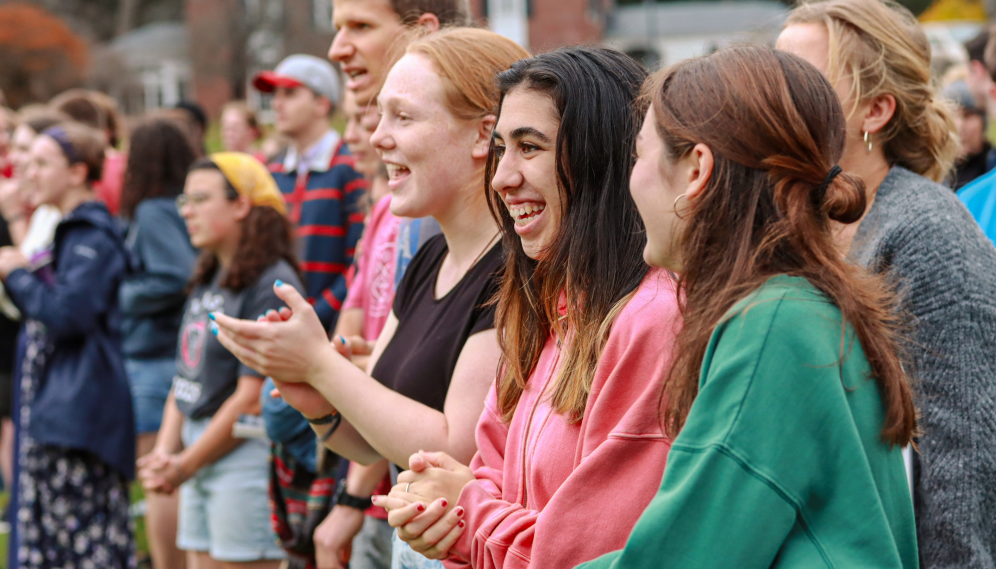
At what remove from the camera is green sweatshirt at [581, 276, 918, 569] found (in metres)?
1.24

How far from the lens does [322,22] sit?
1271 inches

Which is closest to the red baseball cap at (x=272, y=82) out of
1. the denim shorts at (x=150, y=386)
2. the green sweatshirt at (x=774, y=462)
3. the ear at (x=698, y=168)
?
the denim shorts at (x=150, y=386)

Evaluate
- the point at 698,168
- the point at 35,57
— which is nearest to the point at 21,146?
the point at 698,168

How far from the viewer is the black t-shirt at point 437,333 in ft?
7.37

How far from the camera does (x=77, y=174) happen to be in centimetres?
491

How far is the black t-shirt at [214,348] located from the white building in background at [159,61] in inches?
1554

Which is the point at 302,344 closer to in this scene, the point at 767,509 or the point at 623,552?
the point at 623,552

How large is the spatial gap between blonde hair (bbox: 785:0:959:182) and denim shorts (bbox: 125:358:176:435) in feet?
13.1

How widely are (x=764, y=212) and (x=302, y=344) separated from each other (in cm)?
128

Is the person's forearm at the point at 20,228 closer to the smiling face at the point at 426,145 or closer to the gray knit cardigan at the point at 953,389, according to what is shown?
the smiling face at the point at 426,145

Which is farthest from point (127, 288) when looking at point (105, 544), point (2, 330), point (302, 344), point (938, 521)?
point (938, 521)

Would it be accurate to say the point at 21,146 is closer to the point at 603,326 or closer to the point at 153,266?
the point at 153,266

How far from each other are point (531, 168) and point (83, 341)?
3525mm

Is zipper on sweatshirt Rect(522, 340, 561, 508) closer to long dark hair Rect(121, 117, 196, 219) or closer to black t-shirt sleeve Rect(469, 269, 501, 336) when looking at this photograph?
black t-shirt sleeve Rect(469, 269, 501, 336)
